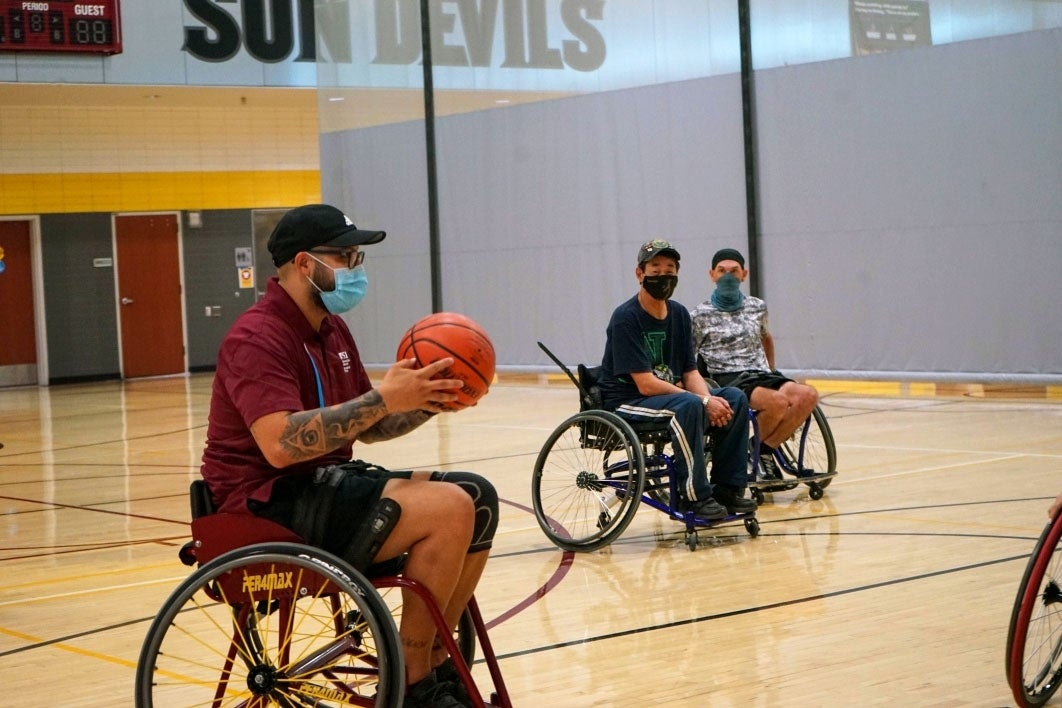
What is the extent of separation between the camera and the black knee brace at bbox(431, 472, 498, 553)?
116 inches

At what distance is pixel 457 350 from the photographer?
2.92 metres

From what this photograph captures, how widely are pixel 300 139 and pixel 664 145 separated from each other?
7086mm

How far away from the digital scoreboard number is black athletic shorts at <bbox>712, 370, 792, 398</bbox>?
32.4ft

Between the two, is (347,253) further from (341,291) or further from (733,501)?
(733,501)

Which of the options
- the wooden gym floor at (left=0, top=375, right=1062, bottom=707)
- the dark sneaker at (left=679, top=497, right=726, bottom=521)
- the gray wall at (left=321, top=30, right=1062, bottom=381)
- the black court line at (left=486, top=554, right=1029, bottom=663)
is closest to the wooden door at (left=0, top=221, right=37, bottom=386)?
the gray wall at (left=321, top=30, right=1062, bottom=381)

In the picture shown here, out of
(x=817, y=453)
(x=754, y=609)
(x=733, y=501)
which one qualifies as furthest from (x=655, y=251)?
(x=817, y=453)

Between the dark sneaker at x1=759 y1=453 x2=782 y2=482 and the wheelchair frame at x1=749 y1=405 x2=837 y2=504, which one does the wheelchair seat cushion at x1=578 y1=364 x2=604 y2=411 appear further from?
the dark sneaker at x1=759 y1=453 x2=782 y2=482

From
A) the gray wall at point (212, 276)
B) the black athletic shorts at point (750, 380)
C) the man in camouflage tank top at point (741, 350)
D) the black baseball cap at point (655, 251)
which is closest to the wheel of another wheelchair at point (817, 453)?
the man in camouflage tank top at point (741, 350)

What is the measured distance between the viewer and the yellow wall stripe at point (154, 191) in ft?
53.2

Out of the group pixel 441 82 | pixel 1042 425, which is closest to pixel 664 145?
pixel 441 82

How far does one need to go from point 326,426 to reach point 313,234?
47 centimetres

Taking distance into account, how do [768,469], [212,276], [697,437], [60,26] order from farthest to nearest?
[212,276] < [60,26] < [768,469] < [697,437]

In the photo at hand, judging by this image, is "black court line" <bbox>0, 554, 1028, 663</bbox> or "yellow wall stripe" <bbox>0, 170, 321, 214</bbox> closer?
"black court line" <bbox>0, 554, 1028, 663</bbox>

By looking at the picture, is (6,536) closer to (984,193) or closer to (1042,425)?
(1042,425)
